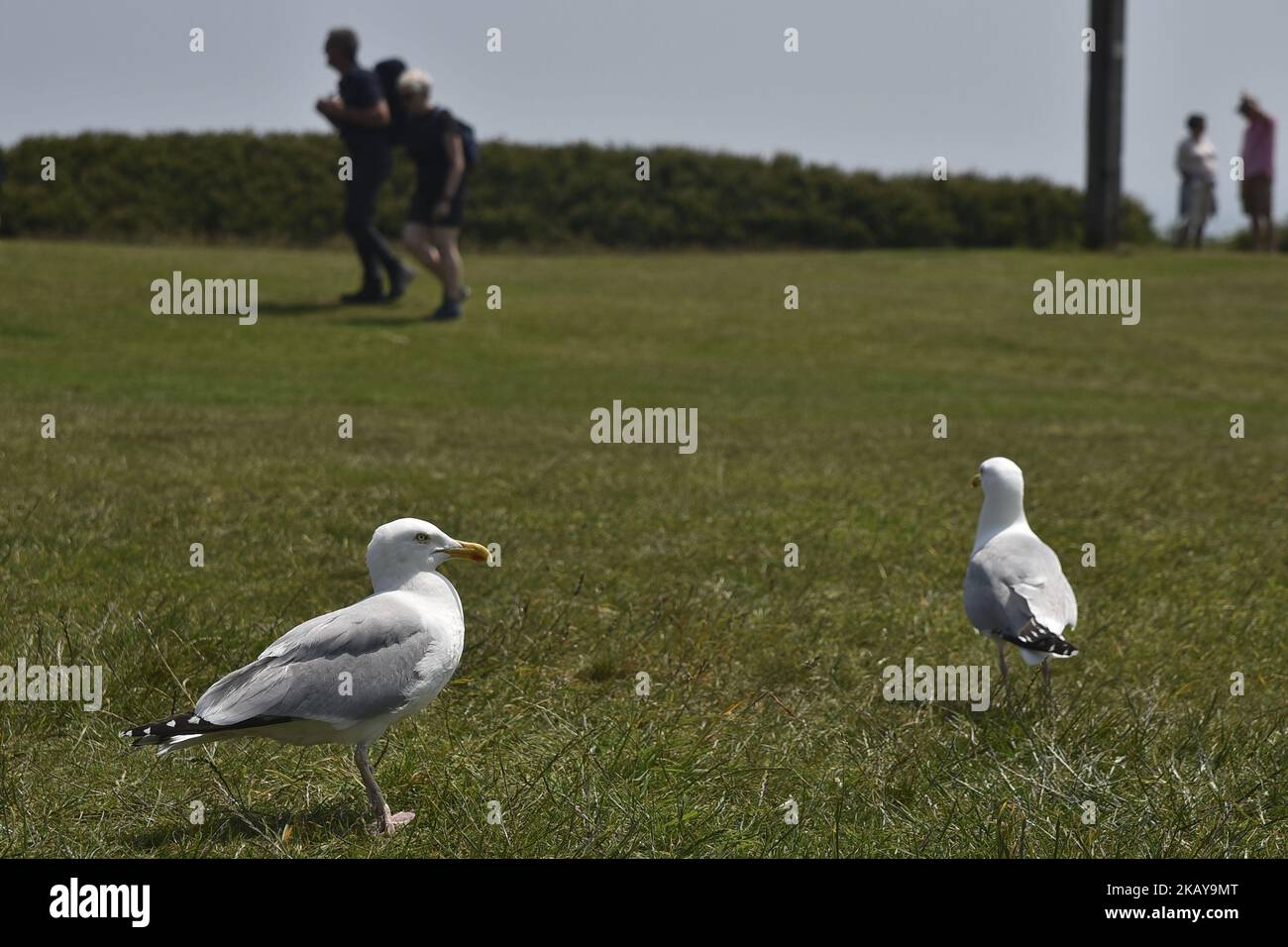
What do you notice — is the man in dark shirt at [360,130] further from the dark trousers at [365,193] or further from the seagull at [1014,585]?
the seagull at [1014,585]

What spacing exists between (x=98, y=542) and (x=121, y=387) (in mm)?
7505

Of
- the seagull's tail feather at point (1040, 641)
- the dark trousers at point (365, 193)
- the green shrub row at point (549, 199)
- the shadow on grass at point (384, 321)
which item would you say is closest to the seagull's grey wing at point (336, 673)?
the seagull's tail feather at point (1040, 641)

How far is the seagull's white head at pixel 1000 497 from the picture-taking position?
20.8ft

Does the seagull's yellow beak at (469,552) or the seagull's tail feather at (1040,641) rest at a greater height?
the seagull's yellow beak at (469,552)

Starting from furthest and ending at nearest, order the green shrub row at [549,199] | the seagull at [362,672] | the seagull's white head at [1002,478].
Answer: the green shrub row at [549,199]
the seagull's white head at [1002,478]
the seagull at [362,672]

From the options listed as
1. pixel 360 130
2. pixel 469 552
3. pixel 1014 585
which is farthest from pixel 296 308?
pixel 469 552

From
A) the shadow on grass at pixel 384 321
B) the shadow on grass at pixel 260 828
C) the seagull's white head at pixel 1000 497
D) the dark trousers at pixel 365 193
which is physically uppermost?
the dark trousers at pixel 365 193

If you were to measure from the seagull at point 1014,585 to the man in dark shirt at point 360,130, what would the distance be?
14.6 meters

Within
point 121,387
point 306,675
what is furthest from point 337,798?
point 121,387

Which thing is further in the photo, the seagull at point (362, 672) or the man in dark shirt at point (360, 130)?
the man in dark shirt at point (360, 130)

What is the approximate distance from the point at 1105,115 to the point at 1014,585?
27835 mm

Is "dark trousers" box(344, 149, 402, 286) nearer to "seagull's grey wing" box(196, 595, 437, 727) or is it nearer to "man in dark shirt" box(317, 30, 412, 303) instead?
"man in dark shirt" box(317, 30, 412, 303)
